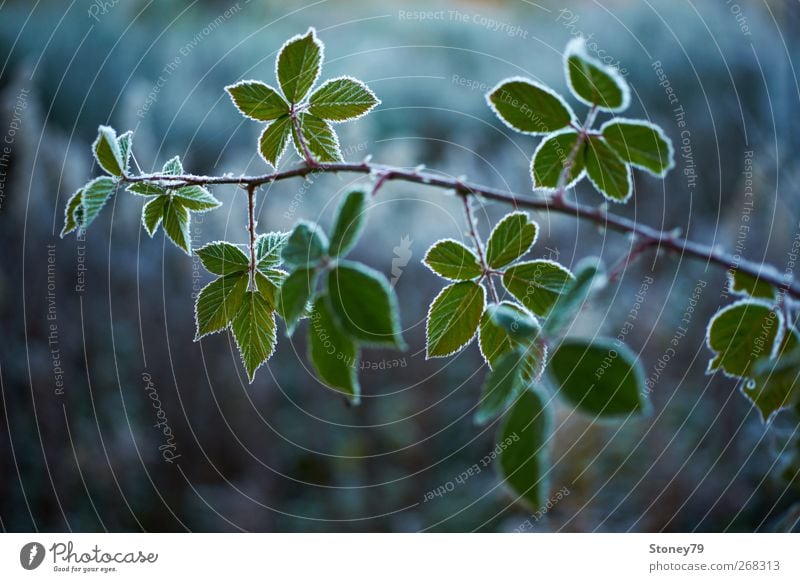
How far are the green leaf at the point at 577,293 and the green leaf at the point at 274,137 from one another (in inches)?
5.4

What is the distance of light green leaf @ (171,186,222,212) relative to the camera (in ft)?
0.80

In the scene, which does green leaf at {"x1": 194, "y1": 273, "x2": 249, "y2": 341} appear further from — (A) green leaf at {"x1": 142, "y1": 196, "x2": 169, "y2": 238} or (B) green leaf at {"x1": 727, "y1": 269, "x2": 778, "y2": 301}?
(B) green leaf at {"x1": 727, "y1": 269, "x2": 778, "y2": 301}

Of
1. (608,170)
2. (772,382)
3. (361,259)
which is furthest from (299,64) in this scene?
(361,259)

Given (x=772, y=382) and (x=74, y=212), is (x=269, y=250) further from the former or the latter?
(x=772, y=382)

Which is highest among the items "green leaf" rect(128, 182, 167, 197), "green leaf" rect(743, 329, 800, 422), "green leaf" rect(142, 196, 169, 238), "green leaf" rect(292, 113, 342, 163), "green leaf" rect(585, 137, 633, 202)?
"green leaf" rect(292, 113, 342, 163)

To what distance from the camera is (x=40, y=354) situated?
2.79ft

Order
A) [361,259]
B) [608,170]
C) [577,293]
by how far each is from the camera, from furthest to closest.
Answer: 1. [361,259]
2. [608,170]
3. [577,293]

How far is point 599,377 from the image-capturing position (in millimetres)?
164

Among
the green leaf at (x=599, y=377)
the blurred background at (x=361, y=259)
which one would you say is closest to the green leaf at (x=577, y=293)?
the green leaf at (x=599, y=377)

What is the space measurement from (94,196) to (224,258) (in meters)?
0.05

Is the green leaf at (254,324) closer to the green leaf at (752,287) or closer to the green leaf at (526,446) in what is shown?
the green leaf at (526,446)

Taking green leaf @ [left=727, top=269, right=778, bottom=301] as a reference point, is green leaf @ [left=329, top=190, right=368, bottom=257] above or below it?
above

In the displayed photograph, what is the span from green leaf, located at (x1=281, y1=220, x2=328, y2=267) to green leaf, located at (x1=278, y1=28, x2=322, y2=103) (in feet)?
0.24

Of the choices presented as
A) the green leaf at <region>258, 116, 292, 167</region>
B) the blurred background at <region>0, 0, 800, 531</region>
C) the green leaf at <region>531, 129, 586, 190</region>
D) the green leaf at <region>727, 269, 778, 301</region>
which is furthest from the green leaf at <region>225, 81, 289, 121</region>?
the blurred background at <region>0, 0, 800, 531</region>
